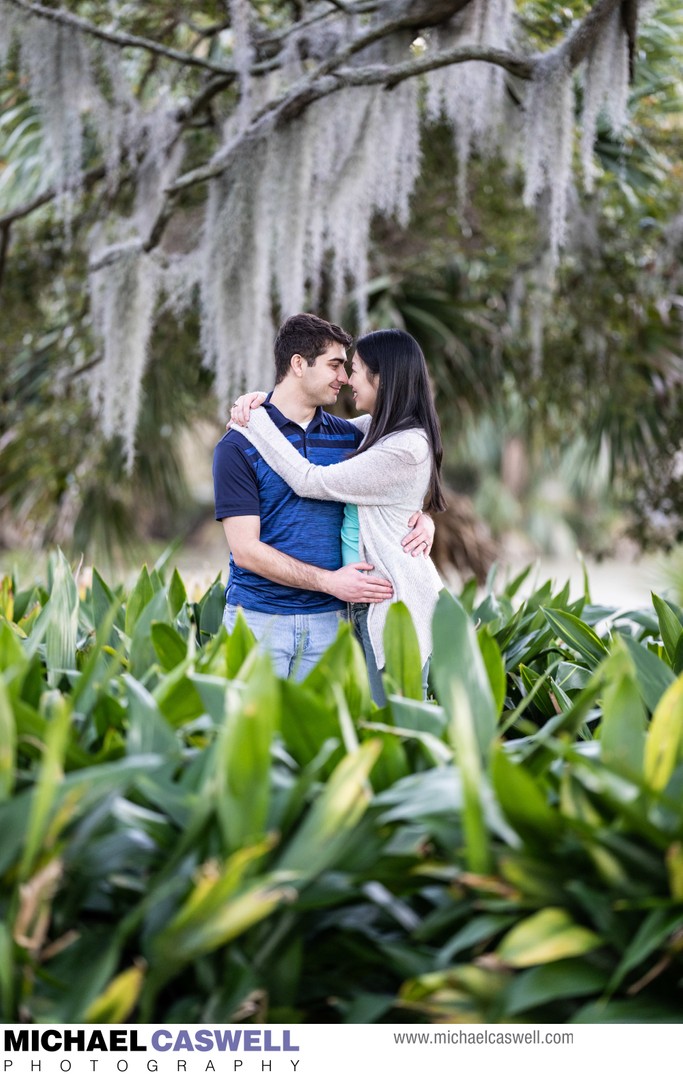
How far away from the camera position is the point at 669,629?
9.00 feet

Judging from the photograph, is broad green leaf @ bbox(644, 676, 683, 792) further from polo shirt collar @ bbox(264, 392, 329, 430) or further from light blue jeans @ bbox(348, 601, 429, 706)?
polo shirt collar @ bbox(264, 392, 329, 430)

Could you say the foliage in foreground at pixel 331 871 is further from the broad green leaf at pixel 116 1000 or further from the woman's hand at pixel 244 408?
the woman's hand at pixel 244 408

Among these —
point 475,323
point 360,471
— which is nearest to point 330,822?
point 360,471

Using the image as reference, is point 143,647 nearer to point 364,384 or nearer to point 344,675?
point 344,675

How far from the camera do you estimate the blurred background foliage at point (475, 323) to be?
5.91 meters

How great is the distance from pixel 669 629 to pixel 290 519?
41.8 inches

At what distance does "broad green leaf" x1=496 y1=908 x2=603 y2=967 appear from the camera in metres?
1.29

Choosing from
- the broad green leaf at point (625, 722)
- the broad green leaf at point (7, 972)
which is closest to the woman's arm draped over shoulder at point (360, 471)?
the broad green leaf at point (625, 722)

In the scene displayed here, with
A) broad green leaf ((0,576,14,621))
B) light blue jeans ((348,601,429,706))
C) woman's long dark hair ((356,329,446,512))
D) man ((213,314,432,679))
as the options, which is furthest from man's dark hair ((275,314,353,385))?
broad green leaf ((0,576,14,621))

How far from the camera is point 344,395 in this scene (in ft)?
19.5

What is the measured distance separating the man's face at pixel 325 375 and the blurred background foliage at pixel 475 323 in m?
3.12
